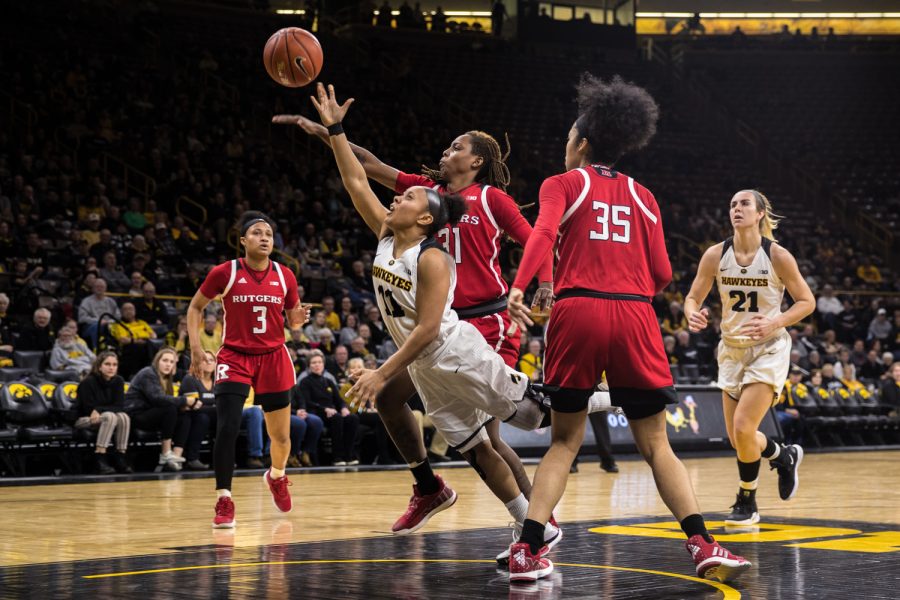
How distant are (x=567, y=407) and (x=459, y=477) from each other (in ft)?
21.4

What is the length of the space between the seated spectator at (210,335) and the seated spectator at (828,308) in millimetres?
12241

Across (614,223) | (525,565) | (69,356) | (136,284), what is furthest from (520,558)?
(136,284)

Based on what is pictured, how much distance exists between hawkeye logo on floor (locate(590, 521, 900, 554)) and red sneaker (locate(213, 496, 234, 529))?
2.05 m

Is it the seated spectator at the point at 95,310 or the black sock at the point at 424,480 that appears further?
the seated spectator at the point at 95,310

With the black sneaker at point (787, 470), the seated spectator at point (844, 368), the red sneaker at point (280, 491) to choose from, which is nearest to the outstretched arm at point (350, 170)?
the red sneaker at point (280, 491)

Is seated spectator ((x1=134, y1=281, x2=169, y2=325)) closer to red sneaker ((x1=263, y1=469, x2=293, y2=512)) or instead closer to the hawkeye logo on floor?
red sneaker ((x1=263, y1=469, x2=293, y2=512))

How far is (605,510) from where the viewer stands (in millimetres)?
7793

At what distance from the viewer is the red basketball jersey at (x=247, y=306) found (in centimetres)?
711

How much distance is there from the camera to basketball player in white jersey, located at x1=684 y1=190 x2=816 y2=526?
7039 mm

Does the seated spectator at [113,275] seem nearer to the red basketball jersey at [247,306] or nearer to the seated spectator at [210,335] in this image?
the seated spectator at [210,335]

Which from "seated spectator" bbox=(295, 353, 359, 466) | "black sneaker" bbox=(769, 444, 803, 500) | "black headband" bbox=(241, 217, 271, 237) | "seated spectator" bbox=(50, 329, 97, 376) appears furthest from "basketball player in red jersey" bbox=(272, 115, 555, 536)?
"seated spectator" bbox=(50, 329, 97, 376)

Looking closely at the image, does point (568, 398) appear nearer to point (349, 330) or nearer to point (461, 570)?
point (461, 570)

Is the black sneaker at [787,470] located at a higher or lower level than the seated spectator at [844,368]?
lower

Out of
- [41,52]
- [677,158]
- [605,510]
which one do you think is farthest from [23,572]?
[677,158]
